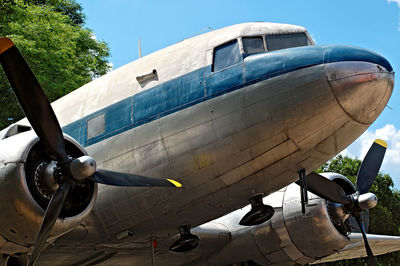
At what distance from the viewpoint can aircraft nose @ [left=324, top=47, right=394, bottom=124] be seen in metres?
6.48

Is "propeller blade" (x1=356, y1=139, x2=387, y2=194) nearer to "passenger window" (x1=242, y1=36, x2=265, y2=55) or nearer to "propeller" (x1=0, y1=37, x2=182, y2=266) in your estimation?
"passenger window" (x1=242, y1=36, x2=265, y2=55)

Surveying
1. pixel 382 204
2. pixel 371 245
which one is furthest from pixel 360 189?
pixel 382 204

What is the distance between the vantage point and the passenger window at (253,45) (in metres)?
7.46

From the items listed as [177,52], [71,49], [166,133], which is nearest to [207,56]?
[177,52]

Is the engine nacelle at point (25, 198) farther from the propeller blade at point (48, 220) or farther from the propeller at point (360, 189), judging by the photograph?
the propeller at point (360, 189)

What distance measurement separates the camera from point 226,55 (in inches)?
297

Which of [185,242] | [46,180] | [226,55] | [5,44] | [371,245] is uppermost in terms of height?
[5,44]

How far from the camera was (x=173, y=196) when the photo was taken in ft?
24.7

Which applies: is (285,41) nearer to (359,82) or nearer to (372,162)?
(359,82)

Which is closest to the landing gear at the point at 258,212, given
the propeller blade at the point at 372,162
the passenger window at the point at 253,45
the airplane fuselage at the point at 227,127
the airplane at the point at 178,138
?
the airplane at the point at 178,138

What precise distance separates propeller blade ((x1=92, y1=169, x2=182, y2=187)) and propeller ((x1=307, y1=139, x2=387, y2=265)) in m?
3.27

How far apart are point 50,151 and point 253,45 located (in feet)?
11.1

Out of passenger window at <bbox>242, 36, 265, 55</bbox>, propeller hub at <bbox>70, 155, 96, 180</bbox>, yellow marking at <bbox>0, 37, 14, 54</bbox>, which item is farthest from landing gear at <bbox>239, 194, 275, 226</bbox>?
yellow marking at <bbox>0, 37, 14, 54</bbox>

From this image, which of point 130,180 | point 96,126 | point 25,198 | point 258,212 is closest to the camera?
point 25,198
